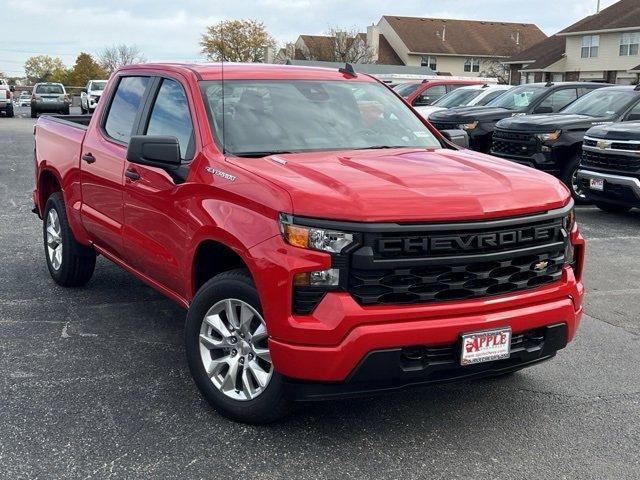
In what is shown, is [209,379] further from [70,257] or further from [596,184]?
[596,184]

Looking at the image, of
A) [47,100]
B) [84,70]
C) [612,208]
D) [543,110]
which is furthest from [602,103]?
[84,70]

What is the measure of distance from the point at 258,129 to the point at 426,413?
6.20ft

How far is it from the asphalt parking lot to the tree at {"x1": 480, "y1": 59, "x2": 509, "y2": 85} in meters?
65.3

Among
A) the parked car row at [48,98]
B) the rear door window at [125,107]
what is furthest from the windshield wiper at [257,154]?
the parked car row at [48,98]

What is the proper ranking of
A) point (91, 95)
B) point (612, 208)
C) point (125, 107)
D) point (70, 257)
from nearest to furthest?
point (125, 107), point (70, 257), point (612, 208), point (91, 95)

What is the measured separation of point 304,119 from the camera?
4.87 metres

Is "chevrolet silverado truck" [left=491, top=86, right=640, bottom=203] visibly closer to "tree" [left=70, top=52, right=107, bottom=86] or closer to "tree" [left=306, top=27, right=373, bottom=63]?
"tree" [left=306, top=27, right=373, bottom=63]

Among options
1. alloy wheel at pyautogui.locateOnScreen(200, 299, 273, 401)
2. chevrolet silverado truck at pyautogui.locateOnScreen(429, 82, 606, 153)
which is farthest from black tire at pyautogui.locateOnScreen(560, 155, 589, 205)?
alloy wheel at pyautogui.locateOnScreen(200, 299, 273, 401)

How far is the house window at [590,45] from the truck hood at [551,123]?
42616mm

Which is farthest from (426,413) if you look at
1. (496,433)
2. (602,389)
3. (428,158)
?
(428,158)

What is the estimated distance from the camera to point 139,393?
14.5 feet

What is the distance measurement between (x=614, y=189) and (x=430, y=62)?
205 ft

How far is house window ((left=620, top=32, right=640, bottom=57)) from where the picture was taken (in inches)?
1890

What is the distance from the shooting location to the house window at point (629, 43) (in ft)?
157
